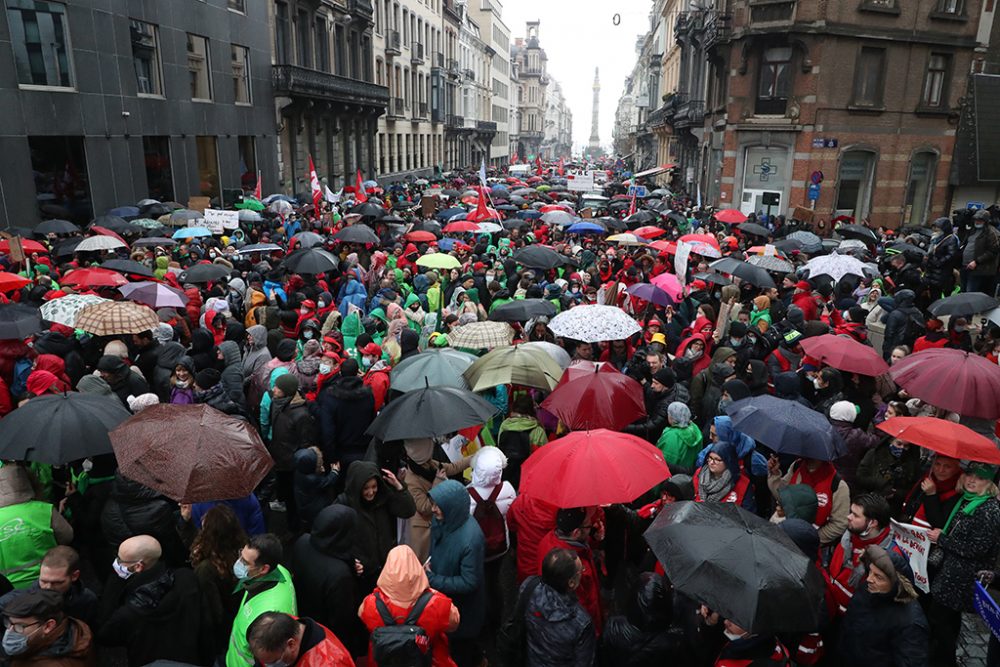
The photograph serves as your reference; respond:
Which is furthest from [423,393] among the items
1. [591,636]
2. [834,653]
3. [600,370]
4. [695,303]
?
[695,303]

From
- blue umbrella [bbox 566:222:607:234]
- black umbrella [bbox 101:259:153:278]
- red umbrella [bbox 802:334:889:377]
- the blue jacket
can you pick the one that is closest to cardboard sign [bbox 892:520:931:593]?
red umbrella [bbox 802:334:889:377]

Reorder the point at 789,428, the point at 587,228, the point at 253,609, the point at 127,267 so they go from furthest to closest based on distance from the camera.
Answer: the point at 587,228 < the point at 127,267 < the point at 789,428 < the point at 253,609

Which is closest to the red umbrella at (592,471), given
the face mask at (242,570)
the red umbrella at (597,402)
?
the red umbrella at (597,402)

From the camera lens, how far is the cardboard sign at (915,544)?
4168 mm

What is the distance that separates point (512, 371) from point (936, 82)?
27.1 meters

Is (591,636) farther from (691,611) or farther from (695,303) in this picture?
(695,303)

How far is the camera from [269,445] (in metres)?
6.19

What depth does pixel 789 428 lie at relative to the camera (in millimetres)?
4879

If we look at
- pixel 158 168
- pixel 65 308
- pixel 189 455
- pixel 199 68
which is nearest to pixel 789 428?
pixel 189 455

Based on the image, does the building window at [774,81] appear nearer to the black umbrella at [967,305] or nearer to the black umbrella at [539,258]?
the black umbrella at [539,258]

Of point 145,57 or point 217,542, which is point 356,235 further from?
point 145,57

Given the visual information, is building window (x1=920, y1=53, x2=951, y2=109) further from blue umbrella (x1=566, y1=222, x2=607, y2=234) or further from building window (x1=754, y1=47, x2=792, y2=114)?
blue umbrella (x1=566, y1=222, x2=607, y2=234)

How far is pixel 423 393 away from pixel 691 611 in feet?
8.49

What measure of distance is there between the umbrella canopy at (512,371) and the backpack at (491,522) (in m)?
1.59
